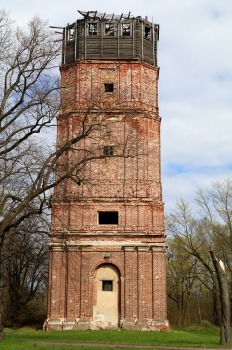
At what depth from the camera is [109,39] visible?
2644 cm

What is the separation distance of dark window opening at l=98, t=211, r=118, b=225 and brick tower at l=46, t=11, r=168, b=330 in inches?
2.2

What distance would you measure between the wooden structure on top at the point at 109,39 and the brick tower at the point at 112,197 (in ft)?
0.17

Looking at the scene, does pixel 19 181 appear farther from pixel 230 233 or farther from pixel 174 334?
pixel 230 233

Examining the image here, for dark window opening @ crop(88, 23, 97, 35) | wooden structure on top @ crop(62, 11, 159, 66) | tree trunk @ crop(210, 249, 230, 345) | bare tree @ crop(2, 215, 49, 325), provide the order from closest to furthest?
tree trunk @ crop(210, 249, 230, 345), wooden structure on top @ crop(62, 11, 159, 66), dark window opening @ crop(88, 23, 97, 35), bare tree @ crop(2, 215, 49, 325)

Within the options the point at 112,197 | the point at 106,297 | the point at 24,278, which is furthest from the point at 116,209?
the point at 24,278

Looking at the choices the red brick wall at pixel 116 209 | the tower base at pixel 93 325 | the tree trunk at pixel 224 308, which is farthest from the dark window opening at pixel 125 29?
the tower base at pixel 93 325

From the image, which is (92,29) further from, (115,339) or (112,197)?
(115,339)

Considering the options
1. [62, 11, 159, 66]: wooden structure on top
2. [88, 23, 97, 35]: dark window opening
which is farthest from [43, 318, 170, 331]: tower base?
[88, 23, 97, 35]: dark window opening

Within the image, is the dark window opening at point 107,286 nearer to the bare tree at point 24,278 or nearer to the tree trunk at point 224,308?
the bare tree at point 24,278

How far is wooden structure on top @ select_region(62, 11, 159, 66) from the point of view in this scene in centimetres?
2623

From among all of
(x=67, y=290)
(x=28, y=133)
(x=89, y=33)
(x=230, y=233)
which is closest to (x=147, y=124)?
(x=89, y=33)

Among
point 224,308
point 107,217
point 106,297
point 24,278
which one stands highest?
point 107,217

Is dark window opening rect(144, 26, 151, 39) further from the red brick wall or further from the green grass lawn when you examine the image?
the green grass lawn

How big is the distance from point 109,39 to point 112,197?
839 centimetres
